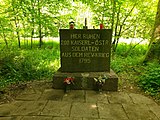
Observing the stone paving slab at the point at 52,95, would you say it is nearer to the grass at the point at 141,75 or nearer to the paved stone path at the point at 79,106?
the paved stone path at the point at 79,106

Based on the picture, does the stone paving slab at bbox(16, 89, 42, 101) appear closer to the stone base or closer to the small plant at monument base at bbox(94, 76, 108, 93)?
the stone base

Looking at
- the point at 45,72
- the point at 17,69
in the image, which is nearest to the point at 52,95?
the point at 45,72

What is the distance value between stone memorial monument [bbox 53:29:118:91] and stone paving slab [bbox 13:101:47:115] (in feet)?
3.40

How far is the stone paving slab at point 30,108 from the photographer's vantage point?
11.3 feet

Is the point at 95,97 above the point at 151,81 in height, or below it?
below

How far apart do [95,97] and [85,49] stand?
1.47 metres

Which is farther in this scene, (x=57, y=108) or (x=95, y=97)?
(x=95, y=97)

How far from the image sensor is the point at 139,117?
339 centimetres

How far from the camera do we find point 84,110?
3582 mm

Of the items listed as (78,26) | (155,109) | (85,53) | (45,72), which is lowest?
(155,109)

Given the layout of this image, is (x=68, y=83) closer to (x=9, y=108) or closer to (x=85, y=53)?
(x=85, y=53)

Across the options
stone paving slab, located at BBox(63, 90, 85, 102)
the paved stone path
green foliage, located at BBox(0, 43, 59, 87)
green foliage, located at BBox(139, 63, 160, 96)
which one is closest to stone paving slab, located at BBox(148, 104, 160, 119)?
the paved stone path

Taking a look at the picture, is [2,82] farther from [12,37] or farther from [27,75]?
[12,37]

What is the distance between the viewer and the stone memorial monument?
500 cm
